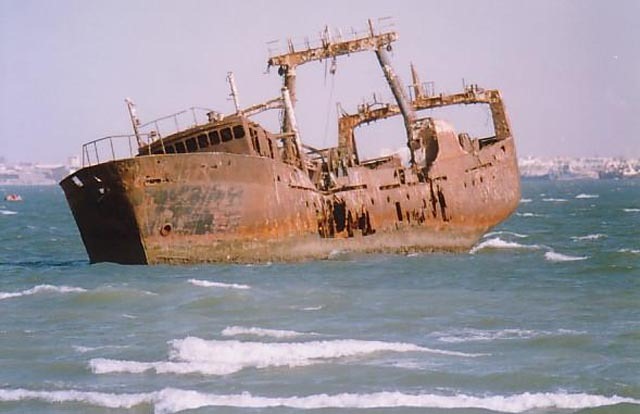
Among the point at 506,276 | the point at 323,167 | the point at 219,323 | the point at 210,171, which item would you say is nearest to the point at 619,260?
the point at 506,276

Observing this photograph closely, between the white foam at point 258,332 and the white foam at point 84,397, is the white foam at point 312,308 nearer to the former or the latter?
the white foam at point 258,332

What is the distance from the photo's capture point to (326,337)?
1745 cm

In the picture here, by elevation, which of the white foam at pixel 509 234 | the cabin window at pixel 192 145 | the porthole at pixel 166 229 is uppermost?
the cabin window at pixel 192 145

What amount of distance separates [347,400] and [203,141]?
14988 mm

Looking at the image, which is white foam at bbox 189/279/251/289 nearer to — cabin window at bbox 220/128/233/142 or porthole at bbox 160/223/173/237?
porthole at bbox 160/223/173/237

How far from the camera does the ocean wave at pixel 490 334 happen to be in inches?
672

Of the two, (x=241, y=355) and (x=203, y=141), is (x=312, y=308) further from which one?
(x=203, y=141)

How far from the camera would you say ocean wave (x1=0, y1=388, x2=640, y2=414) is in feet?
42.6

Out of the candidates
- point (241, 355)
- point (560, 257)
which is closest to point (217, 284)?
point (241, 355)

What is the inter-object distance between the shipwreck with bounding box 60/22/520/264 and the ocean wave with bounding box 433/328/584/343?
9.78 meters

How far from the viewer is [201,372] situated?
1510 centimetres

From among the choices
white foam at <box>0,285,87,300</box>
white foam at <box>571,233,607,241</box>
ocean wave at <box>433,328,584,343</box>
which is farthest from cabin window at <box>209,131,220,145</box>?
white foam at <box>571,233,607,241</box>

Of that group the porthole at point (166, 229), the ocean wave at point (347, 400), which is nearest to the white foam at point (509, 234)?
the porthole at point (166, 229)

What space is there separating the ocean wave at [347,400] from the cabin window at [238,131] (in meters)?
14.0
